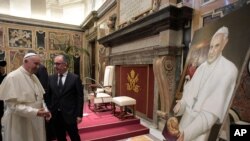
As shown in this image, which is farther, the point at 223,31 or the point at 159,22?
the point at 159,22

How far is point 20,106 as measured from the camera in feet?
5.93

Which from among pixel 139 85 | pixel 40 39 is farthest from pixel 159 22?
pixel 40 39

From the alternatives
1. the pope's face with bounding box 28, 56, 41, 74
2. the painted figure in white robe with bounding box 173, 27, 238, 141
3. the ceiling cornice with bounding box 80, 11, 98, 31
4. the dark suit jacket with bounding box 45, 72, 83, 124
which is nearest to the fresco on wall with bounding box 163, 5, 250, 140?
the painted figure in white robe with bounding box 173, 27, 238, 141

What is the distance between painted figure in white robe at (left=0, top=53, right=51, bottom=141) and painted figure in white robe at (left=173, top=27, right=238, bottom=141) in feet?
5.03

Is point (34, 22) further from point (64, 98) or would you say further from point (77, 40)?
point (64, 98)

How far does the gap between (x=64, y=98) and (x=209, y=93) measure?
70.4 inches

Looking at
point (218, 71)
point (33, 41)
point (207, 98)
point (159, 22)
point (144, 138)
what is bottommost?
point (144, 138)

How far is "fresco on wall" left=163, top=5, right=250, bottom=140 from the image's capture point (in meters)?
1.06

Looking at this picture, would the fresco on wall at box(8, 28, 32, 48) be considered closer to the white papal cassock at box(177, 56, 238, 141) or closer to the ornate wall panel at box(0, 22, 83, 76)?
the ornate wall panel at box(0, 22, 83, 76)

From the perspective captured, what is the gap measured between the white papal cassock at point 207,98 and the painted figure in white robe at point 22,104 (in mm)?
1539

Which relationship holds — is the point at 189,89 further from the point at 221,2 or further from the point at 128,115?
the point at 128,115

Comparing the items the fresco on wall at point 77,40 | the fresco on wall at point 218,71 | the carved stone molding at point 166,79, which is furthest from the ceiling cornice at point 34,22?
the fresco on wall at point 218,71

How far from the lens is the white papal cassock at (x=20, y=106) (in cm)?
182

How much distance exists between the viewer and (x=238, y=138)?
4.86ft
